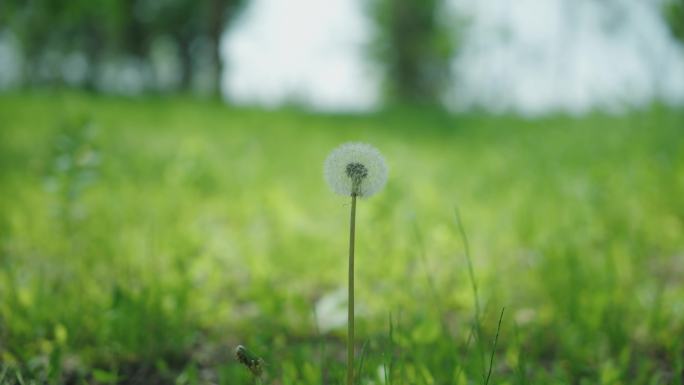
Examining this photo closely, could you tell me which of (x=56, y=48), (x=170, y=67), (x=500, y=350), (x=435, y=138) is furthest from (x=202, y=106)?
(x=170, y=67)

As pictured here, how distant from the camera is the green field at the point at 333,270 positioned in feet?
5.19

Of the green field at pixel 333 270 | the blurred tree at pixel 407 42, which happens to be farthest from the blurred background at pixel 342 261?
the blurred tree at pixel 407 42

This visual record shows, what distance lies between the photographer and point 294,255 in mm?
2633

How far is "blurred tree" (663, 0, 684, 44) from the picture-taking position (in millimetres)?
4668

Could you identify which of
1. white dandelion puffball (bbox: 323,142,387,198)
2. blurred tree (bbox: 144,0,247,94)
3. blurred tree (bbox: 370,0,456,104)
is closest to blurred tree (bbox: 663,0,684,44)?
white dandelion puffball (bbox: 323,142,387,198)

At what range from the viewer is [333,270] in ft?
8.46

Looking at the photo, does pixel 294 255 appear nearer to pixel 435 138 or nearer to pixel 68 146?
pixel 68 146

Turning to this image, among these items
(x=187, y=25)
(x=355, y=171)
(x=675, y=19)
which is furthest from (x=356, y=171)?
(x=187, y=25)

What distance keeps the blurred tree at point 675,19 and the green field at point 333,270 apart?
0.80 m

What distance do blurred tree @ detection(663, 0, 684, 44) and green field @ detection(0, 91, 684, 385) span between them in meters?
0.80

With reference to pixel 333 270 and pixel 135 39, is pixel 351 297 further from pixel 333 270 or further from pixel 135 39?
pixel 135 39

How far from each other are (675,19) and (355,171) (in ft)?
16.4

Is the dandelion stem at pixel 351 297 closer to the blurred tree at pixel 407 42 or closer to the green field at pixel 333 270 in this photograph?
the green field at pixel 333 270

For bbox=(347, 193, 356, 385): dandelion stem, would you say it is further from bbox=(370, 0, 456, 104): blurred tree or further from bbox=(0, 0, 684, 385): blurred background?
bbox=(370, 0, 456, 104): blurred tree
